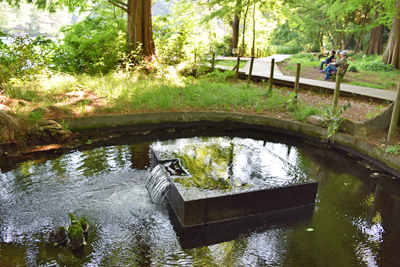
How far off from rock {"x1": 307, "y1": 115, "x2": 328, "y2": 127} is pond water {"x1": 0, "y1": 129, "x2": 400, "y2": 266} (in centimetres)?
142

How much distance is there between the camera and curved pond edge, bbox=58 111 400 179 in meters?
7.22

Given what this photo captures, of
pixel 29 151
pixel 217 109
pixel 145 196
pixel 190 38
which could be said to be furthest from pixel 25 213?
pixel 190 38

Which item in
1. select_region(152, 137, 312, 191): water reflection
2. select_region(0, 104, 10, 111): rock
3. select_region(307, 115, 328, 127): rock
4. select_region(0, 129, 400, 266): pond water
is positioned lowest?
select_region(0, 129, 400, 266): pond water

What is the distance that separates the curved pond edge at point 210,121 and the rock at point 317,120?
10 centimetres

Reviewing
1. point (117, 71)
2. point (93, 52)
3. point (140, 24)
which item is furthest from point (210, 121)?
point (140, 24)

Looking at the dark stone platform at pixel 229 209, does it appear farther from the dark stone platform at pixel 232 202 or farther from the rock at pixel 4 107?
the rock at pixel 4 107

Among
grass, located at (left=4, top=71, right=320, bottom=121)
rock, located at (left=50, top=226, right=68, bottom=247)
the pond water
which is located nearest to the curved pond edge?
grass, located at (left=4, top=71, right=320, bottom=121)

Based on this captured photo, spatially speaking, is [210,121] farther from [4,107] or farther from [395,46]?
[395,46]

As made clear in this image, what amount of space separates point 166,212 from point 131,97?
5.51 metres

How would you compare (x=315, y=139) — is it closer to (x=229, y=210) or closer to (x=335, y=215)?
(x=335, y=215)

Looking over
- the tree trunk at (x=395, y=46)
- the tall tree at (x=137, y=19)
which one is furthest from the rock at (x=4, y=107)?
the tree trunk at (x=395, y=46)

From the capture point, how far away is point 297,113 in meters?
8.55

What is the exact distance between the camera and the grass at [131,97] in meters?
8.45

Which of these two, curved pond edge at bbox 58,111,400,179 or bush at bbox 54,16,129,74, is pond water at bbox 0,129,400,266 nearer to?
curved pond edge at bbox 58,111,400,179
